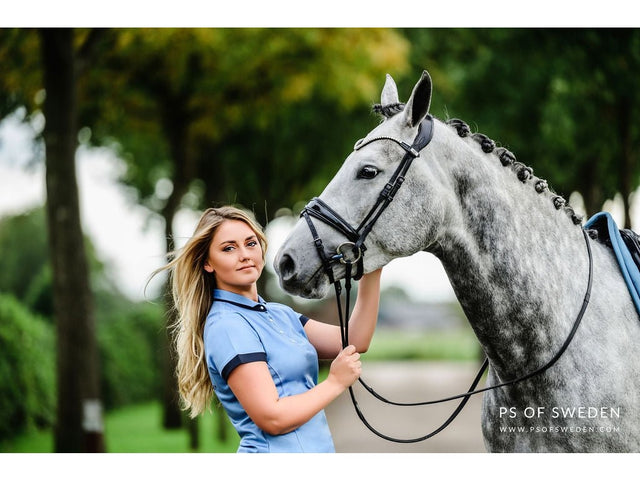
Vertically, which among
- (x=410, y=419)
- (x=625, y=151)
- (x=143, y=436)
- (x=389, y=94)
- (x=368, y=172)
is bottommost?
(x=410, y=419)

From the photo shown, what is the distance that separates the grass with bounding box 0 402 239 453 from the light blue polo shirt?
537 cm

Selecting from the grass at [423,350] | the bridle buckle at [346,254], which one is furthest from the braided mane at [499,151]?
the grass at [423,350]

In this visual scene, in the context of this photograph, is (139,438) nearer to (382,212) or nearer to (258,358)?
(258,358)

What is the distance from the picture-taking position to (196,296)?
283 cm

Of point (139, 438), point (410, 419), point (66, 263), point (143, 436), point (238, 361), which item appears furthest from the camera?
point (410, 419)

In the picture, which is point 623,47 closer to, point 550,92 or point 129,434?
point 550,92

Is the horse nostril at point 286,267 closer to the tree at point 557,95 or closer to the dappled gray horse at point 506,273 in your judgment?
the dappled gray horse at point 506,273

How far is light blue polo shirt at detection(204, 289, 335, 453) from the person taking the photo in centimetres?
255

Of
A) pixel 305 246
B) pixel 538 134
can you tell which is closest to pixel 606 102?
pixel 538 134

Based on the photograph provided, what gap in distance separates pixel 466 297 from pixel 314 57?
7.42m

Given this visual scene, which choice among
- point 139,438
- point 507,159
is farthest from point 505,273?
point 139,438

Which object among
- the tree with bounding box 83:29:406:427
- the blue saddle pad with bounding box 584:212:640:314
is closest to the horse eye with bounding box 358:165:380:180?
the blue saddle pad with bounding box 584:212:640:314

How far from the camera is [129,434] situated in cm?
1055

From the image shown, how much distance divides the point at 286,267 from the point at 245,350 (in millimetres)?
383
